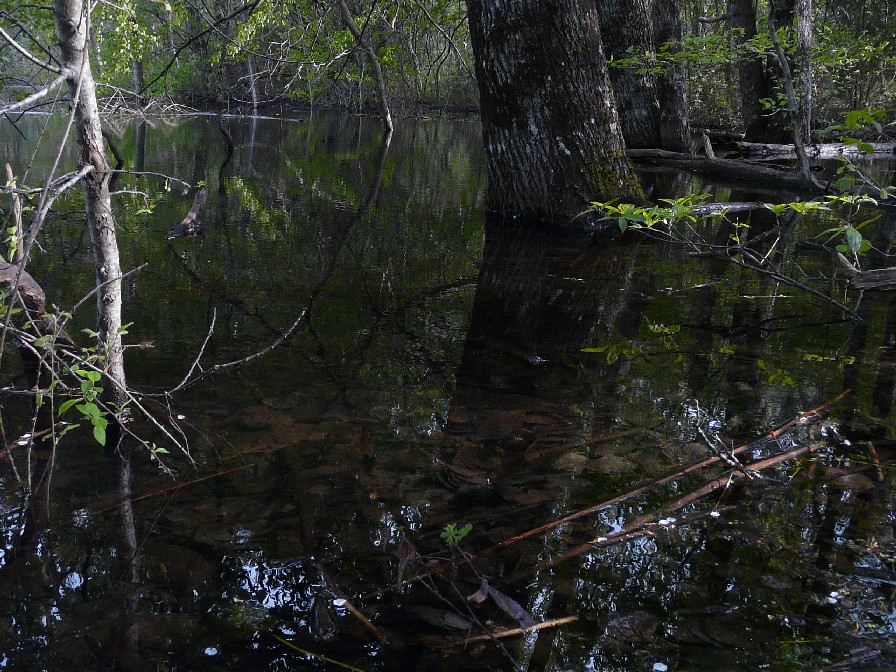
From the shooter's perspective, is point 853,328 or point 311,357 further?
point 853,328

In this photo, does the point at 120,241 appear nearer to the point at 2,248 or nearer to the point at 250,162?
the point at 2,248

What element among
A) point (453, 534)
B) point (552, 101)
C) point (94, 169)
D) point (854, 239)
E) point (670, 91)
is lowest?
point (453, 534)

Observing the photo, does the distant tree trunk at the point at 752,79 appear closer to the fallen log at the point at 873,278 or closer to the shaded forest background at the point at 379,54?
the shaded forest background at the point at 379,54

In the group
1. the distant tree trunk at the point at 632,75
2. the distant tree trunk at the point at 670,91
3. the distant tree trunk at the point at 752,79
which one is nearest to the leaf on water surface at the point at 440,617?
the distant tree trunk at the point at 632,75

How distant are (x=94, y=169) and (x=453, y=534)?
1.84m

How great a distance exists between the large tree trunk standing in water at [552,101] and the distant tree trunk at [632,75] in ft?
14.1

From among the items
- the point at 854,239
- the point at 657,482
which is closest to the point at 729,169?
the point at 854,239

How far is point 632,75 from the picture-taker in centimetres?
1276

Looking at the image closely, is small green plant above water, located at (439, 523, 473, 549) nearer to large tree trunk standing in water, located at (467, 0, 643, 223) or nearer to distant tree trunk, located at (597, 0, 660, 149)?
large tree trunk standing in water, located at (467, 0, 643, 223)

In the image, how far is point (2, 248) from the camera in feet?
16.2

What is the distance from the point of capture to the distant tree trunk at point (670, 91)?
12617 millimetres

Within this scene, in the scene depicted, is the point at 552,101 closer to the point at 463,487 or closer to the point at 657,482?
the point at 657,482

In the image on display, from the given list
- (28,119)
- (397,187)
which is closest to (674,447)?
(397,187)

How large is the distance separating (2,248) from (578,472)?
428 centimetres
